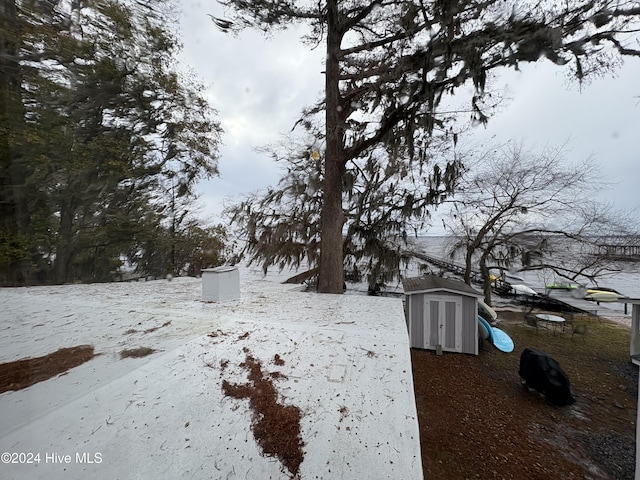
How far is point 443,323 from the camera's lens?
580 cm

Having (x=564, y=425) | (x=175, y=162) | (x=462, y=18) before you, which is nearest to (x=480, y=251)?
(x=564, y=425)

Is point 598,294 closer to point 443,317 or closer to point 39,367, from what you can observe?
point 443,317

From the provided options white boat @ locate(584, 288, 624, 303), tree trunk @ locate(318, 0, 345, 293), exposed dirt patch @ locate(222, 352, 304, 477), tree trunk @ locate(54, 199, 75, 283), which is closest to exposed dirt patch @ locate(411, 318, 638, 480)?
white boat @ locate(584, 288, 624, 303)

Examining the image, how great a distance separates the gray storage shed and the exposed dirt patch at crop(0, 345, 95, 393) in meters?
5.92

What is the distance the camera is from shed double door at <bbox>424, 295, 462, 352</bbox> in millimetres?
5715

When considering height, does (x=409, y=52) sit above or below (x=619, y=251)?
above

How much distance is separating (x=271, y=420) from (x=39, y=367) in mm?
1301

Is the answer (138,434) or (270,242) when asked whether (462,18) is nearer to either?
(138,434)

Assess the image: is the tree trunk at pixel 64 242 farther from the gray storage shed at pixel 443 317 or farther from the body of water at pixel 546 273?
the body of water at pixel 546 273

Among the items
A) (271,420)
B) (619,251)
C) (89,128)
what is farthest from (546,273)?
(89,128)

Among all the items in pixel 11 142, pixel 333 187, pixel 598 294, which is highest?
pixel 333 187

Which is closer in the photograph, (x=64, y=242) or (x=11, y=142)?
(x=11, y=142)

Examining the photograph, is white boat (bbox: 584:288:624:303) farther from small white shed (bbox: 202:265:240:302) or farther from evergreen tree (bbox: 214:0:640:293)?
small white shed (bbox: 202:265:240:302)

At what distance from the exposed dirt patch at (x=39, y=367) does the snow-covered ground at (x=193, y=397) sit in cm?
5
